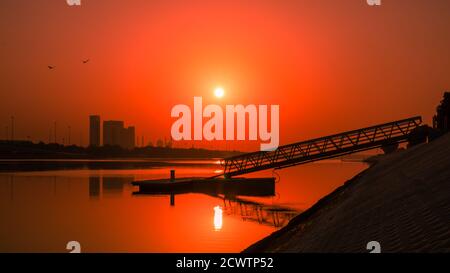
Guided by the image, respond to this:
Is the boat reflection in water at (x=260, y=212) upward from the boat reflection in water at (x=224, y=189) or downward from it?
downward

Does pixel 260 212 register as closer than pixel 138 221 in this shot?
No

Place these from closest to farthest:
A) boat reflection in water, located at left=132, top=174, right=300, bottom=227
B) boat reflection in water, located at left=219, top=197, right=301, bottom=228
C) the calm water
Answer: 1. the calm water
2. boat reflection in water, located at left=219, top=197, right=301, bottom=228
3. boat reflection in water, located at left=132, top=174, right=300, bottom=227

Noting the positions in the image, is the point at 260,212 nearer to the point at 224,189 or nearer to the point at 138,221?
the point at 138,221

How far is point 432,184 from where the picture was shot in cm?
973

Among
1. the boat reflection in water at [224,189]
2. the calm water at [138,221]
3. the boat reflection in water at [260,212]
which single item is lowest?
the calm water at [138,221]

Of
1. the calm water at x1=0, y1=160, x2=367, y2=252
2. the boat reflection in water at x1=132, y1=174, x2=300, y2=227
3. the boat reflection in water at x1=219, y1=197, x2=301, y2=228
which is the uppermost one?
the boat reflection in water at x1=132, y1=174, x2=300, y2=227

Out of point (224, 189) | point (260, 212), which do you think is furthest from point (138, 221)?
point (224, 189)

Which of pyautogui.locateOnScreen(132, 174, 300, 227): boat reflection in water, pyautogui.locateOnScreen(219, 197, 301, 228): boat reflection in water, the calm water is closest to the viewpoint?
the calm water

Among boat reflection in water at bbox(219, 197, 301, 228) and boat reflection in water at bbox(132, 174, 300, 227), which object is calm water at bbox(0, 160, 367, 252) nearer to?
boat reflection in water at bbox(219, 197, 301, 228)

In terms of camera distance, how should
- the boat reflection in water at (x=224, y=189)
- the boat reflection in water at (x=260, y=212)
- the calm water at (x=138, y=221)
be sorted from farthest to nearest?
the boat reflection in water at (x=224, y=189)
the boat reflection in water at (x=260, y=212)
the calm water at (x=138, y=221)

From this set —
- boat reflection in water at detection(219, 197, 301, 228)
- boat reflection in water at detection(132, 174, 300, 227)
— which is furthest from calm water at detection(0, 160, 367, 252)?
boat reflection in water at detection(132, 174, 300, 227)

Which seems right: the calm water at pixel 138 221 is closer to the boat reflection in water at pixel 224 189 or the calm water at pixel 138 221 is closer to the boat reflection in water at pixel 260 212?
the boat reflection in water at pixel 260 212

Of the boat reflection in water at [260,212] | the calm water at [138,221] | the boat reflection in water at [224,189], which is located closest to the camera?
the calm water at [138,221]

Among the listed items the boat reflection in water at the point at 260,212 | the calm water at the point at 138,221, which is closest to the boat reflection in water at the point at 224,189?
the boat reflection in water at the point at 260,212
